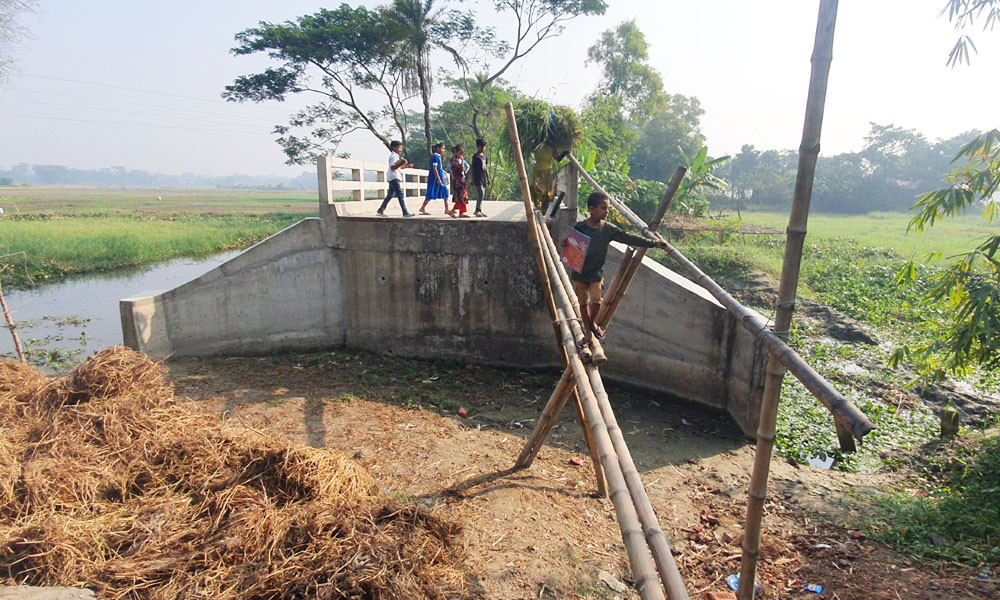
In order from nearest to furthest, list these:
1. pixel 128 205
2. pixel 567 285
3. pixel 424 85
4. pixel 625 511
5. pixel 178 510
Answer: pixel 625 511 → pixel 178 510 → pixel 567 285 → pixel 424 85 → pixel 128 205

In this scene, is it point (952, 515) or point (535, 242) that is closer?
point (952, 515)

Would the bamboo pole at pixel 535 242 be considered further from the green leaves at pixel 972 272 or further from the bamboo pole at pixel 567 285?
the green leaves at pixel 972 272

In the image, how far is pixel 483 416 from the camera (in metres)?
6.91

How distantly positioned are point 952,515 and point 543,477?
134 inches

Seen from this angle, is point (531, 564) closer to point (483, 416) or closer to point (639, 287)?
point (483, 416)

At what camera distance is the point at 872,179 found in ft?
130

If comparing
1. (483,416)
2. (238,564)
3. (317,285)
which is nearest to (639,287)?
(483,416)

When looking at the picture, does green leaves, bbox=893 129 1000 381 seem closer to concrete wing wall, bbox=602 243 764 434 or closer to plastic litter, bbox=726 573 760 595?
concrete wing wall, bbox=602 243 764 434

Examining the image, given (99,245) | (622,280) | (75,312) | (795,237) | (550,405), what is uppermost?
(795,237)

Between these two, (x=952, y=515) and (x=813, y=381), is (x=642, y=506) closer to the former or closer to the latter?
(x=813, y=381)

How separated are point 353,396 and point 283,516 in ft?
12.1

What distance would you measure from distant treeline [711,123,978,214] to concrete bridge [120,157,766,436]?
3427cm

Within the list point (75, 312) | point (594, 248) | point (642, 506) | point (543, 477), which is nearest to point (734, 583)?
point (543, 477)

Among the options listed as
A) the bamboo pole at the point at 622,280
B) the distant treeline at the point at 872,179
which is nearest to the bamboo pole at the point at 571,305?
the bamboo pole at the point at 622,280
